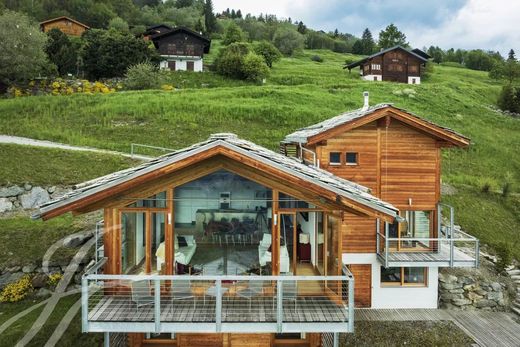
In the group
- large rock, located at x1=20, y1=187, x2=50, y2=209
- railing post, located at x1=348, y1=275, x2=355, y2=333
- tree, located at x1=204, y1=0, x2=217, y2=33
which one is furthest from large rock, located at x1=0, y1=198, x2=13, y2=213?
tree, located at x1=204, y1=0, x2=217, y2=33

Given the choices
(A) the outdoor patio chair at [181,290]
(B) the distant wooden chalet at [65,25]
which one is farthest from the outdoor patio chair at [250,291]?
(B) the distant wooden chalet at [65,25]

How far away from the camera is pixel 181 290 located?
8.98 meters

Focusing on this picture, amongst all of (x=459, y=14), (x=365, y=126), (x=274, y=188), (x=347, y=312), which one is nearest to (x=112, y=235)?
(x=274, y=188)

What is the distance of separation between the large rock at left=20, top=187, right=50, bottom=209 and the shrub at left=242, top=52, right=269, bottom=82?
→ 37008mm

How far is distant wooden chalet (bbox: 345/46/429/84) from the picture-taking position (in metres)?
61.6

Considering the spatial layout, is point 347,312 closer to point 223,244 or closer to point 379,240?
point 223,244

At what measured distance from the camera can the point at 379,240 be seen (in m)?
16.4

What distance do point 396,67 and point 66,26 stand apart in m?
64.2

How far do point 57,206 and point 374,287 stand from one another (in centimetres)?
1289

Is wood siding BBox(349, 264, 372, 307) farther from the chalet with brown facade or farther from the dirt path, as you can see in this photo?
the dirt path

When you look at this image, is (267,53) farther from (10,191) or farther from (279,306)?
(279,306)

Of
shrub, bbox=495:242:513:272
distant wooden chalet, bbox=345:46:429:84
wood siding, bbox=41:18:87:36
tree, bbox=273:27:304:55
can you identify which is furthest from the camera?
tree, bbox=273:27:304:55

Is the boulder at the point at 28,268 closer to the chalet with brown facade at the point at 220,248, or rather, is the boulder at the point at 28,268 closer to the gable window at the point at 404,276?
the chalet with brown facade at the point at 220,248

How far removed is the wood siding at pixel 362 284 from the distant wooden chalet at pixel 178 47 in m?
50.3
